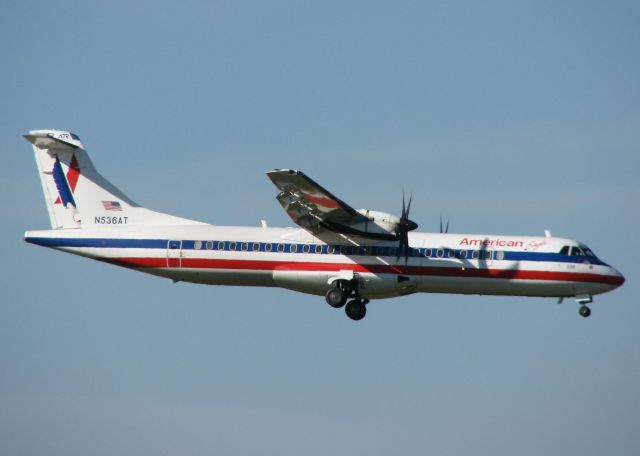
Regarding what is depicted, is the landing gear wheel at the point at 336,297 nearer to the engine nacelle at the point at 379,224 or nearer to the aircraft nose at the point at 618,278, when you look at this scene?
the engine nacelle at the point at 379,224

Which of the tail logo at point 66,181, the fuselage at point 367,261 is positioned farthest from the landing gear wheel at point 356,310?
the tail logo at point 66,181

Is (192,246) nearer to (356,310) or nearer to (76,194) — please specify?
(76,194)

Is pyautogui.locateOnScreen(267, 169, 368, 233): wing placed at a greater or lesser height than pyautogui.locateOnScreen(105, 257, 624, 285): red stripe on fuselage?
greater

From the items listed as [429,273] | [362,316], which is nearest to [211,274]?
[362,316]

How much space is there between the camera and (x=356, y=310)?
3042 cm

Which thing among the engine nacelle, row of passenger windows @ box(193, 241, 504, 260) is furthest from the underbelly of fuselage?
the engine nacelle

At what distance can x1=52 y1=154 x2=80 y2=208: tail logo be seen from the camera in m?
31.9

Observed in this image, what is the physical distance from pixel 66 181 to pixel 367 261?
43.5ft

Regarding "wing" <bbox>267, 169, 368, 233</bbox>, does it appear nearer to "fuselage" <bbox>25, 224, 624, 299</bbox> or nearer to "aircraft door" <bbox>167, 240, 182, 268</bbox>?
"fuselage" <bbox>25, 224, 624, 299</bbox>

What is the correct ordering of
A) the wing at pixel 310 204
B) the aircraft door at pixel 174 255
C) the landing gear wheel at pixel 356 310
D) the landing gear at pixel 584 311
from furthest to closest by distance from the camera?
the landing gear wheel at pixel 356 310
the aircraft door at pixel 174 255
the landing gear at pixel 584 311
the wing at pixel 310 204

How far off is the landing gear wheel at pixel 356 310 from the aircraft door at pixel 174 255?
698 cm

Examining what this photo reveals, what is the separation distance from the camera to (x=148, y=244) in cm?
3055

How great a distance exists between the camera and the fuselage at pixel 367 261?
29.6 meters

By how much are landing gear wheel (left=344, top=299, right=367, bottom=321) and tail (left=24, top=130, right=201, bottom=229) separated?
7475 millimetres
